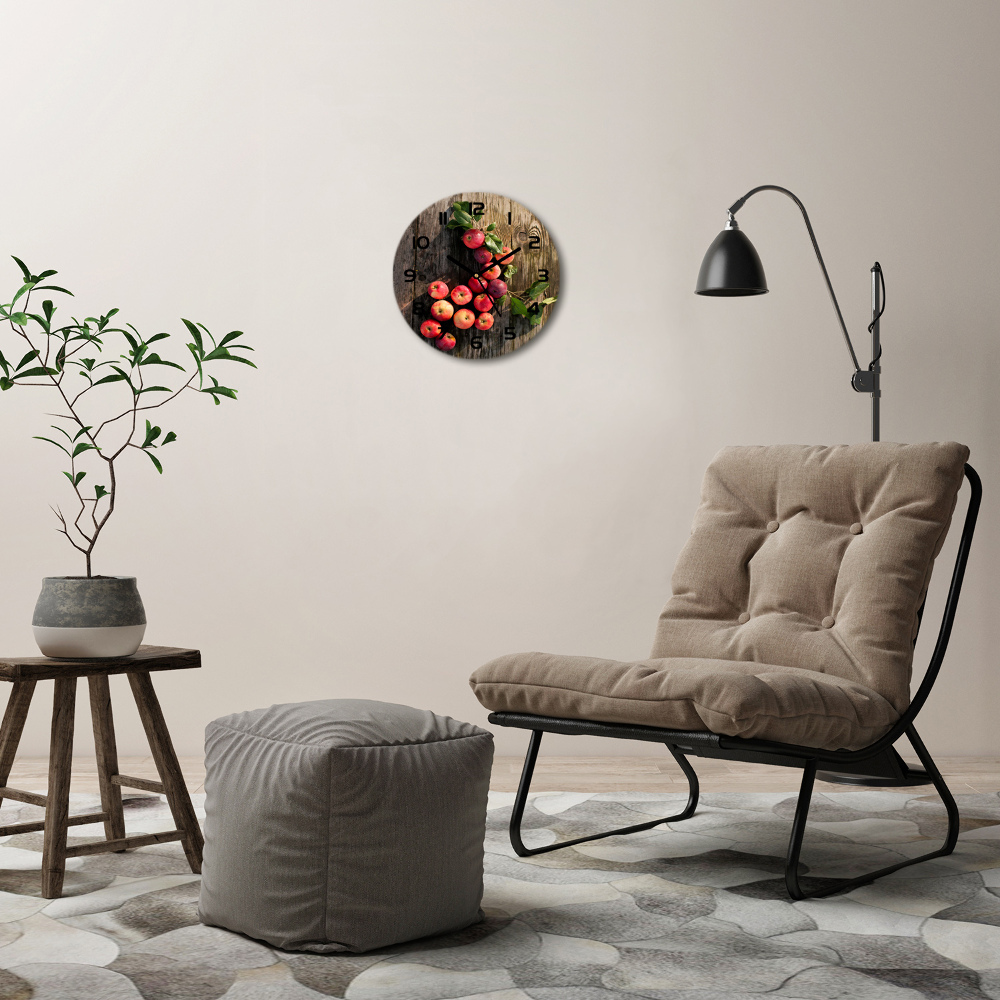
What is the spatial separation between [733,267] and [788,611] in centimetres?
106

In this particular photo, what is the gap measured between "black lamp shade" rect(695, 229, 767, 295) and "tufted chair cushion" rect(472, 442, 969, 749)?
1.96ft

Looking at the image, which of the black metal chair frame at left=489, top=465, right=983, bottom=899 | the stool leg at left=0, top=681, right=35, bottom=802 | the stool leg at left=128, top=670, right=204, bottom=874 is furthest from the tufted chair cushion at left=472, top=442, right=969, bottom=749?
the stool leg at left=0, top=681, right=35, bottom=802

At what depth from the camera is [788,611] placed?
7.62 ft

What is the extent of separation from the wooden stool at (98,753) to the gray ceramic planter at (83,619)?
0.10 feet

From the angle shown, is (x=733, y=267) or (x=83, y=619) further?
(x=733, y=267)

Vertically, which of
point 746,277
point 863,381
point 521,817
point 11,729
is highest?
point 746,277

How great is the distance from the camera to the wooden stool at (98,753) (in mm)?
1971

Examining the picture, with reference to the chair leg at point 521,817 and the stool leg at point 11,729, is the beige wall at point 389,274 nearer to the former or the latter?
the chair leg at point 521,817

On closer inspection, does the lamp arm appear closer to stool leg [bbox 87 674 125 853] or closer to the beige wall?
the beige wall

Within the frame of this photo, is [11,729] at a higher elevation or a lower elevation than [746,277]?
lower

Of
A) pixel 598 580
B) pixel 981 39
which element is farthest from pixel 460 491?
pixel 981 39

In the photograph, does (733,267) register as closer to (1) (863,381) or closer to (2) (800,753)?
(1) (863,381)

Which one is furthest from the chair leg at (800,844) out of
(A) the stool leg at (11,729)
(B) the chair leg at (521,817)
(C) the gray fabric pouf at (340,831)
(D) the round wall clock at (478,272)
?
(D) the round wall clock at (478,272)

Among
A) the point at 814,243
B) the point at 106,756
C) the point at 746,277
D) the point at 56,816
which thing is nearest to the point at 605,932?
the point at 56,816
